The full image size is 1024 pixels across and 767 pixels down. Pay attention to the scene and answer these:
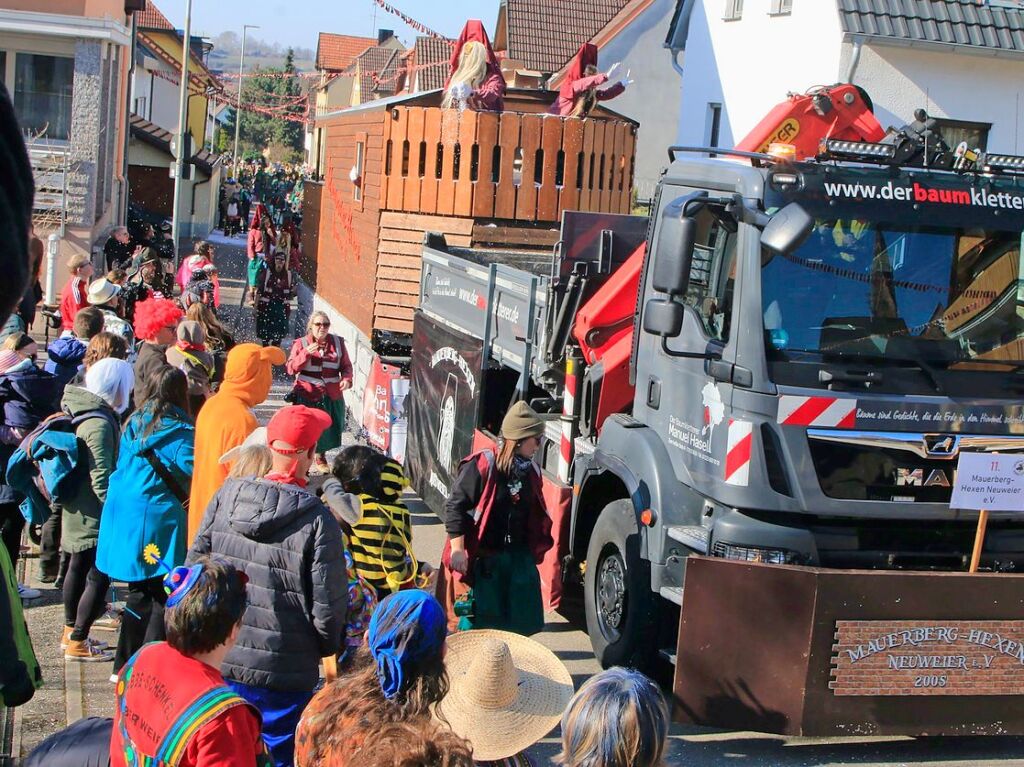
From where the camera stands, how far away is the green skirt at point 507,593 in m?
6.32

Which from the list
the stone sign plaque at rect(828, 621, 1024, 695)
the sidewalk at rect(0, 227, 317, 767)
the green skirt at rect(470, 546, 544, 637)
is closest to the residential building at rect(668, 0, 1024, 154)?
the stone sign plaque at rect(828, 621, 1024, 695)

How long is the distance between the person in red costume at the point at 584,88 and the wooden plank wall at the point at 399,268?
6.21ft

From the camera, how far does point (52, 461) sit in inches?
253

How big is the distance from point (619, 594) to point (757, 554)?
113cm

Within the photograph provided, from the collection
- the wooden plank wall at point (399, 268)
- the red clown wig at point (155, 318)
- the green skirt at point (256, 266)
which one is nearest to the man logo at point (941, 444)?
the red clown wig at point (155, 318)

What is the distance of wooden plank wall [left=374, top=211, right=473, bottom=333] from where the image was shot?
1277 centimetres

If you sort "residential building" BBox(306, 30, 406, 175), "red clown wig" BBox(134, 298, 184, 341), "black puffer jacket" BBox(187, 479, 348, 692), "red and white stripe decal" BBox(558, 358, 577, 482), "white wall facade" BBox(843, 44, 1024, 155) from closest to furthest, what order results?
"black puffer jacket" BBox(187, 479, 348, 692)
"red and white stripe decal" BBox(558, 358, 577, 482)
"red clown wig" BBox(134, 298, 184, 341)
"white wall facade" BBox(843, 44, 1024, 155)
"residential building" BBox(306, 30, 406, 175)

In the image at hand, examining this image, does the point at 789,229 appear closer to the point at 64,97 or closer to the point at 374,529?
the point at 374,529

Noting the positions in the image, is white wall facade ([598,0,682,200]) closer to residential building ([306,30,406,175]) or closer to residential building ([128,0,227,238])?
residential building ([306,30,406,175])

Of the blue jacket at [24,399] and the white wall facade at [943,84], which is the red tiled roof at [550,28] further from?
the blue jacket at [24,399]

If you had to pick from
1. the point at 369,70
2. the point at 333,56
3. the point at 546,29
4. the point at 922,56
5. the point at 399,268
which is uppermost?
the point at 333,56

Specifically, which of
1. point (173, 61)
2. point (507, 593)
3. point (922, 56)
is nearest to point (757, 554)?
point (507, 593)

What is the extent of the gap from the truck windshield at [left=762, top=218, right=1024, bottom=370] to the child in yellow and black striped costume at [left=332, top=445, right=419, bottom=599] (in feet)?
6.33

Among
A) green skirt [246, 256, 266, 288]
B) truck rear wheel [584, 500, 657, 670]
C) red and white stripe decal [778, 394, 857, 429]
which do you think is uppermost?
green skirt [246, 256, 266, 288]
